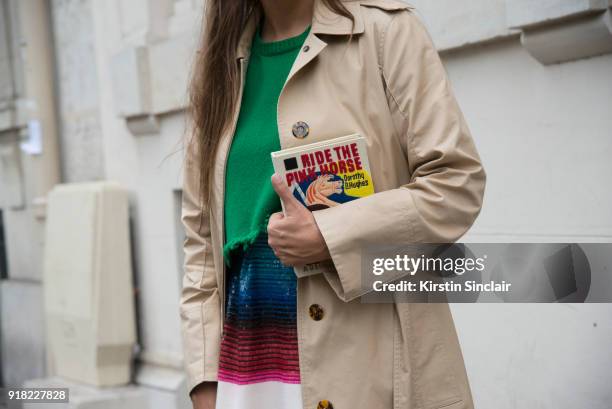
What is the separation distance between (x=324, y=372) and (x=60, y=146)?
201 inches

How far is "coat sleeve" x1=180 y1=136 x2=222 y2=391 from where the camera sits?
1.83 m

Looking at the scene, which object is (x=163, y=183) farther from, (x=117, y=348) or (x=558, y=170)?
(x=558, y=170)

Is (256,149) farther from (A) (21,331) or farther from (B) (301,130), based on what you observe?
(A) (21,331)

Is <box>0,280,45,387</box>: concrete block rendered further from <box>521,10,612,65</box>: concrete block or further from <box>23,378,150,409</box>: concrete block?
<box>521,10,612,65</box>: concrete block

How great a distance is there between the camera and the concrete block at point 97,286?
4988 millimetres

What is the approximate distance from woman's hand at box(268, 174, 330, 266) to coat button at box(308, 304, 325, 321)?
103mm

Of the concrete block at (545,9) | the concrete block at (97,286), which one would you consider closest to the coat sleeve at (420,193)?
the concrete block at (545,9)

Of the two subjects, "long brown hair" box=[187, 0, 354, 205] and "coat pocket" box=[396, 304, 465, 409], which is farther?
"long brown hair" box=[187, 0, 354, 205]

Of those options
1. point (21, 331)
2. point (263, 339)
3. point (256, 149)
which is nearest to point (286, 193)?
point (256, 149)

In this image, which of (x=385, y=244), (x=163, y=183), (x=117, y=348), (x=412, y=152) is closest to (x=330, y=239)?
(x=385, y=244)

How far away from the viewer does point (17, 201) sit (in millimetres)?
6609

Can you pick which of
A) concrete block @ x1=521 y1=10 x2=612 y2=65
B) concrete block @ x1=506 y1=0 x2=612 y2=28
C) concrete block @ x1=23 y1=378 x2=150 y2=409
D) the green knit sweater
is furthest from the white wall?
concrete block @ x1=23 y1=378 x2=150 y2=409

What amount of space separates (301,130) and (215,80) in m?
0.35

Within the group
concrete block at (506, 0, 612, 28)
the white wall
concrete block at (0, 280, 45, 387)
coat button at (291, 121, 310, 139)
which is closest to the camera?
coat button at (291, 121, 310, 139)
